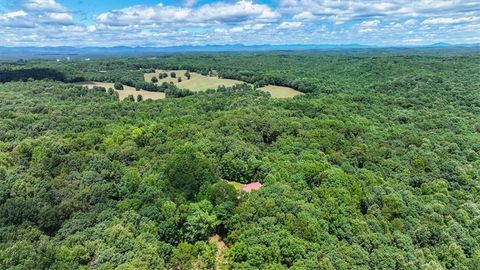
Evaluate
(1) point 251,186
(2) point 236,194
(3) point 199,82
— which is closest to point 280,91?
(3) point 199,82

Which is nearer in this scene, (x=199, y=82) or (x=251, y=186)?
(x=251, y=186)

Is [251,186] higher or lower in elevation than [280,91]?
lower

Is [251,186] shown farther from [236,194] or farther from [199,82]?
[199,82]

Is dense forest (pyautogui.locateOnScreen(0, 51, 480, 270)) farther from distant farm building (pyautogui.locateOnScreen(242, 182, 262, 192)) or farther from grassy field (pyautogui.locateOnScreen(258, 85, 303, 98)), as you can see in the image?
grassy field (pyautogui.locateOnScreen(258, 85, 303, 98))

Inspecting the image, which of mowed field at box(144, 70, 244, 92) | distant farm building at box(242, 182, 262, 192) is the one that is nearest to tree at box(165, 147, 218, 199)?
distant farm building at box(242, 182, 262, 192)

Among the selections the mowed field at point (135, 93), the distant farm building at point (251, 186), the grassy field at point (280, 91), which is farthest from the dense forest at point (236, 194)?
the grassy field at point (280, 91)

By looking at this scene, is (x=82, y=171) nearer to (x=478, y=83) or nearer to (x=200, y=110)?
(x=200, y=110)
